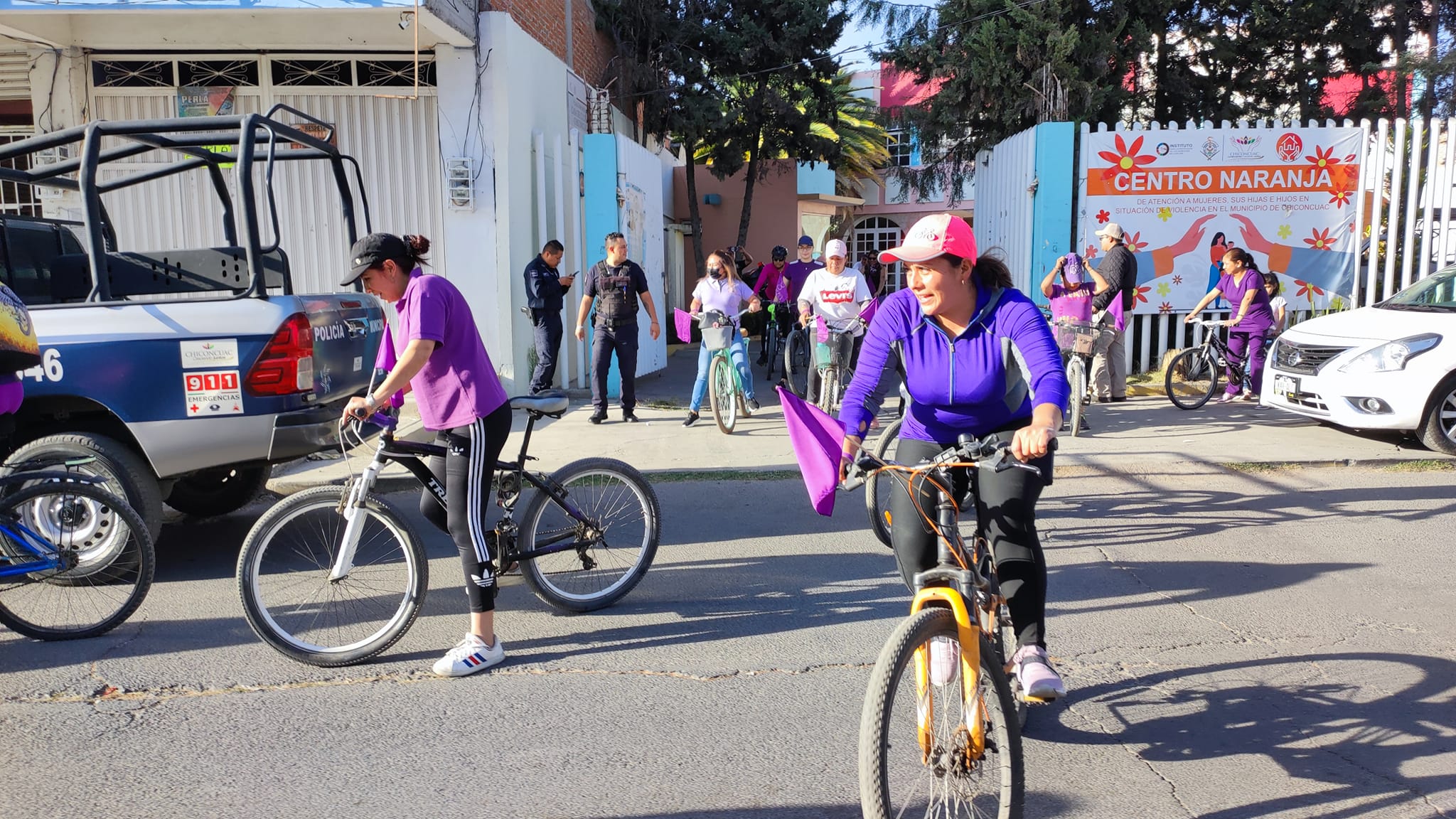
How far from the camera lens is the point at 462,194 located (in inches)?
451

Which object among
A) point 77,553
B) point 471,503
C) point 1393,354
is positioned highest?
point 1393,354

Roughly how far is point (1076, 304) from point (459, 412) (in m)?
6.90

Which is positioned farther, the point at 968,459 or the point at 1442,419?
the point at 1442,419

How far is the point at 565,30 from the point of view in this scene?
49.2 feet

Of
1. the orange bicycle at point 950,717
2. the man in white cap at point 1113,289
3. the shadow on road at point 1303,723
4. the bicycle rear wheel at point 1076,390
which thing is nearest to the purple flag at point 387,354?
the orange bicycle at point 950,717

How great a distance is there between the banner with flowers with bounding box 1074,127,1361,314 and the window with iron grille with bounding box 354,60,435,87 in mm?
7573

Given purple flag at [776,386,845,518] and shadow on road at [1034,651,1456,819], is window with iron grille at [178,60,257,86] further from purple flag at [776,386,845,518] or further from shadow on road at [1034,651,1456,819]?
shadow on road at [1034,651,1456,819]

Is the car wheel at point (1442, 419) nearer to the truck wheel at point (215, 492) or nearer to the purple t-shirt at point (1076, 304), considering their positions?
the purple t-shirt at point (1076, 304)

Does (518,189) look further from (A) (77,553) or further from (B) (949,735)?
(B) (949,735)

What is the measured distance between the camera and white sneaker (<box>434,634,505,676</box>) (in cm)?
426

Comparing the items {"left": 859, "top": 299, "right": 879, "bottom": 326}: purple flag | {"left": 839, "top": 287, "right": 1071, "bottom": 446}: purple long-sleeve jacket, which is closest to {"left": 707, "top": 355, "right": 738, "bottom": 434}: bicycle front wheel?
{"left": 859, "top": 299, "right": 879, "bottom": 326}: purple flag

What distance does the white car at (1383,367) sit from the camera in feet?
27.3

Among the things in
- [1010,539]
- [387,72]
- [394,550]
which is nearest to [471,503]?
[394,550]

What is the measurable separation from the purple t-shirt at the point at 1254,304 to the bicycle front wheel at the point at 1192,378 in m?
0.51
